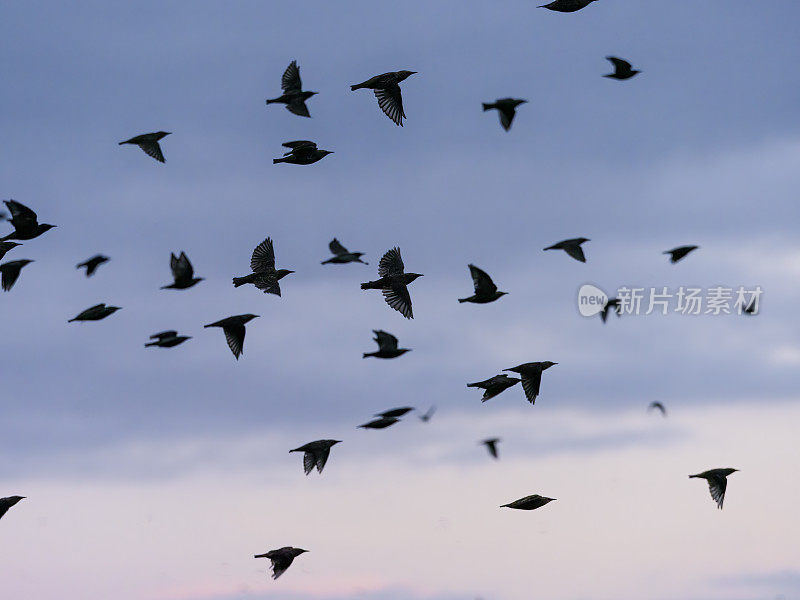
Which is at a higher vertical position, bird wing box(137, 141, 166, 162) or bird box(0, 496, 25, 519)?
bird wing box(137, 141, 166, 162)

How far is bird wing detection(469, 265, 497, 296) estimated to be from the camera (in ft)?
119

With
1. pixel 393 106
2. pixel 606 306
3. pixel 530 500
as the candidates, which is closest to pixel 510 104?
pixel 393 106

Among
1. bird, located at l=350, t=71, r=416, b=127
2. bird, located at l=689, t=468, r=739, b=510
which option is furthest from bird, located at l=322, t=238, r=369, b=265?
bird, located at l=689, t=468, r=739, b=510

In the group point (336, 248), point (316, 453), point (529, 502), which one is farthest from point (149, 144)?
point (529, 502)

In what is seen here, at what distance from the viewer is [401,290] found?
3938 centimetres

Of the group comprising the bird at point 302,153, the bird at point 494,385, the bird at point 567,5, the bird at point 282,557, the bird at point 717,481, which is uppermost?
the bird at point 567,5

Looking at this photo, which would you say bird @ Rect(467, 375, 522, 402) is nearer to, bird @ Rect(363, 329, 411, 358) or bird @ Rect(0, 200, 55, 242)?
bird @ Rect(363, 329, 411, 358)

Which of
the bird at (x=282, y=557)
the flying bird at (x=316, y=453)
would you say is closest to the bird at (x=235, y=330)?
the flying bird at (x=316, y=453)

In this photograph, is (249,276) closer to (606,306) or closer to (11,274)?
(11,274)

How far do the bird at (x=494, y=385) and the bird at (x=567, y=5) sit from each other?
40.2 ft

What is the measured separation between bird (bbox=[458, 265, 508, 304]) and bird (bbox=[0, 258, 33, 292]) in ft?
50.5

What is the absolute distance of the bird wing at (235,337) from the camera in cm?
3659

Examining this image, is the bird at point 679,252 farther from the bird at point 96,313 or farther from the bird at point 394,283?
the bird at point 96,313

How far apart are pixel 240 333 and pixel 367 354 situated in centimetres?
482
